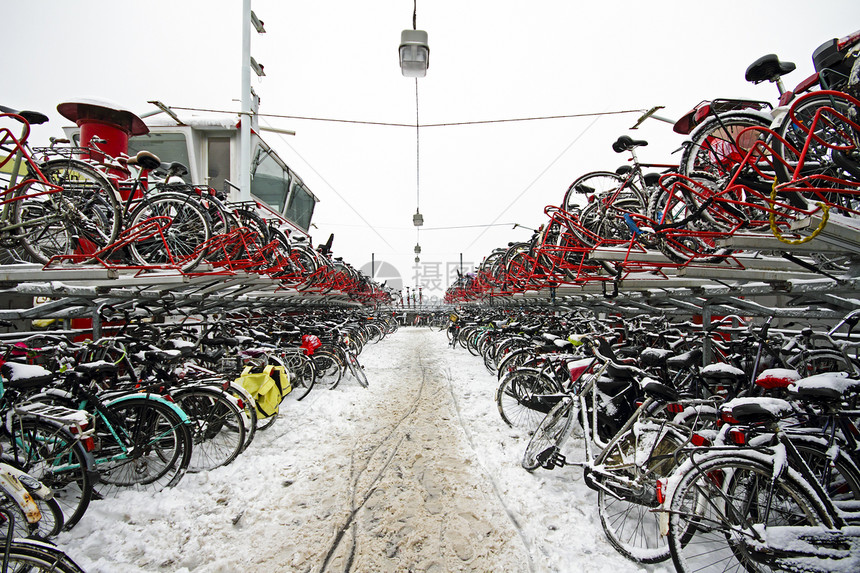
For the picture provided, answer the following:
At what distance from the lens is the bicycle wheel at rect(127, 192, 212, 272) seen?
409 cm

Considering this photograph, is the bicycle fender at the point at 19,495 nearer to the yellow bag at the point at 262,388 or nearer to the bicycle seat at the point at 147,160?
the yellow bag at the point at 262,388

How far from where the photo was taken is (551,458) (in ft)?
11.2

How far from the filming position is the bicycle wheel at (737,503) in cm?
185

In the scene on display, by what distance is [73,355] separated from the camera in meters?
3.91

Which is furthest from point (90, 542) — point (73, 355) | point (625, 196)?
point (625, 196)

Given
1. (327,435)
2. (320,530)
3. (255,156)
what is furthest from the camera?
(255,156)

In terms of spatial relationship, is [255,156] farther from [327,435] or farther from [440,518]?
[440,518]

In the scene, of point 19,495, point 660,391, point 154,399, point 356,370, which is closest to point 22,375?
point 154,399

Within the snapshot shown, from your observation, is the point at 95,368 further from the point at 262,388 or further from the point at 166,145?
the point at 166,145

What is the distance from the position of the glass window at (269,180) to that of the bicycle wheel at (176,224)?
5623 mm

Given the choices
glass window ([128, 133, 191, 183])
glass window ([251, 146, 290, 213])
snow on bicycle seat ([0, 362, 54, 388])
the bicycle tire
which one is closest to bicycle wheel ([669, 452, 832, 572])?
snow on bicycle seat ([0, 362, 54, 388])

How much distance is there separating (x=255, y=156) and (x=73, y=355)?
713 centimetres

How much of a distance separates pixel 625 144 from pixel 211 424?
201 inches

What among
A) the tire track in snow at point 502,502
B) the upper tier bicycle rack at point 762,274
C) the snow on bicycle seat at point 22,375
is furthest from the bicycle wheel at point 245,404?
the upper tier bicycle rack at point 762,274
